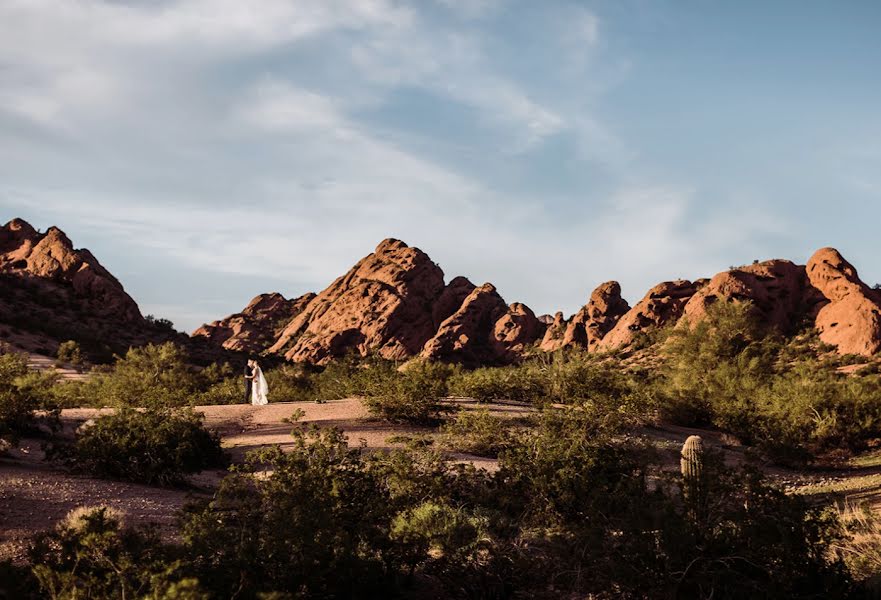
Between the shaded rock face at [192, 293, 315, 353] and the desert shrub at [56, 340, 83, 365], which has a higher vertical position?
the shaded rock face at [192, 293, 315, 353]

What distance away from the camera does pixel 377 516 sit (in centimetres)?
753

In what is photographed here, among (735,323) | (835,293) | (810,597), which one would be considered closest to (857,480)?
(810,597)

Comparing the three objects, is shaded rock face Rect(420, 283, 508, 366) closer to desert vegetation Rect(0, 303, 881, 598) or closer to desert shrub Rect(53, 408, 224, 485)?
desert vegetation Rect(0, 303, 881, 598)

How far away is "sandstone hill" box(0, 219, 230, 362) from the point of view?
44875mm

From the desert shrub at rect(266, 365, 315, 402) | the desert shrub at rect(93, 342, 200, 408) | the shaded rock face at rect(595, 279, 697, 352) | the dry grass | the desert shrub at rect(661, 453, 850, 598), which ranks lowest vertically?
the dry grass

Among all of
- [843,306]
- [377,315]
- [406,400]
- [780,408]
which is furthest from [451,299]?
[406,400]

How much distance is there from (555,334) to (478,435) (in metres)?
49.8

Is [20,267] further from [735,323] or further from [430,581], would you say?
[430,581]

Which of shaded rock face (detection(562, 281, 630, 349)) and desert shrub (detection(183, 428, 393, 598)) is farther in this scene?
shaded rock face (detection(562, 281, 630, 349))

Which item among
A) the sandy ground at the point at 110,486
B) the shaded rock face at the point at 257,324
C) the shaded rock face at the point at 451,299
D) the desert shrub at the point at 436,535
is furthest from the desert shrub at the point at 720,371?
Result: the shaded rock face at the point at 257,324

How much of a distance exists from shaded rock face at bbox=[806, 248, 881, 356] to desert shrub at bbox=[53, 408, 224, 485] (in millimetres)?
39708

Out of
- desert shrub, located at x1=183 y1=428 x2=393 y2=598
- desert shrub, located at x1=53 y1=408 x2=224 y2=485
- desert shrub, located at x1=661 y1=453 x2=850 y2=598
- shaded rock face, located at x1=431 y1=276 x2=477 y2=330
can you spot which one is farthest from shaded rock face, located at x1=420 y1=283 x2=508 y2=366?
desert shrub, located at x1=661 y1=453 x2=850 y2=598

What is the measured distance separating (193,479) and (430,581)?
5.73 meters

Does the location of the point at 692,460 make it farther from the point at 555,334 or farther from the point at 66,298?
the point at 555,334
